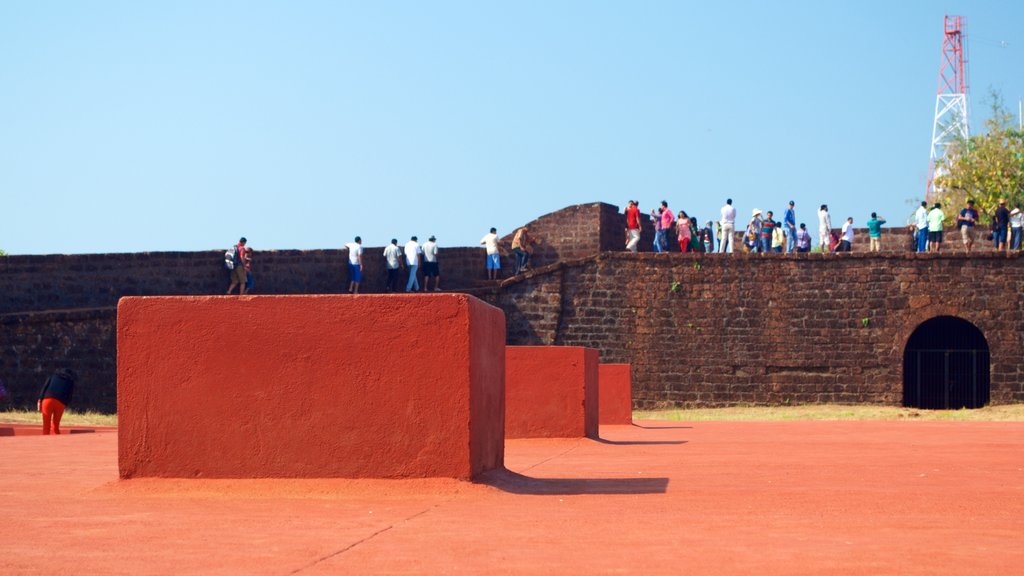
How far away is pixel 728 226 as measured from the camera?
28.7 meters

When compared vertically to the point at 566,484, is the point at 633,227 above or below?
above

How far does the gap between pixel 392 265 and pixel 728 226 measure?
7.35m

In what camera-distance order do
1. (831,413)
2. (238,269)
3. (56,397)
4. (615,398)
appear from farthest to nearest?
(238,269) < (831,413) < (615,398) < (56,397)

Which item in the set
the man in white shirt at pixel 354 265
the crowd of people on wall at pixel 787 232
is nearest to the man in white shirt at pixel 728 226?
the crowd of people on wall at pixel 787 232

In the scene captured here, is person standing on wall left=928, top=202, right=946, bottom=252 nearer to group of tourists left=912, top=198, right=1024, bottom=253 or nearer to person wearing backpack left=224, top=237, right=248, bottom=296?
group of tourists left=912, top=198, right=1024, bottom=253

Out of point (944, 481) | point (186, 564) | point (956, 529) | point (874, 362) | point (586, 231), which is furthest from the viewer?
point (586, 231)

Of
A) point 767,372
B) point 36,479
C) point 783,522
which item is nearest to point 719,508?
point 783,522

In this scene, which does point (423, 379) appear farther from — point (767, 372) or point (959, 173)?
point (959, 173)

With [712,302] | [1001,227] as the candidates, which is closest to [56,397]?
[712,302]

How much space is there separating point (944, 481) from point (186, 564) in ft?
18.6

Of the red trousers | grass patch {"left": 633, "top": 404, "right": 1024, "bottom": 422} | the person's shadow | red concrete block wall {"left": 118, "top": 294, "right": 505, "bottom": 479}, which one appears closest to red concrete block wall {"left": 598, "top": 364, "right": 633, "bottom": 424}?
grass patch {"left": 633, "top": 404, "right": 1024, "bottom": 422}

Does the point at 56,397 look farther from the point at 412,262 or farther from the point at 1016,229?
the point at 1016,229

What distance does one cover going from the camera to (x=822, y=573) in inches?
185

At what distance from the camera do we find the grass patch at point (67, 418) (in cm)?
2061
